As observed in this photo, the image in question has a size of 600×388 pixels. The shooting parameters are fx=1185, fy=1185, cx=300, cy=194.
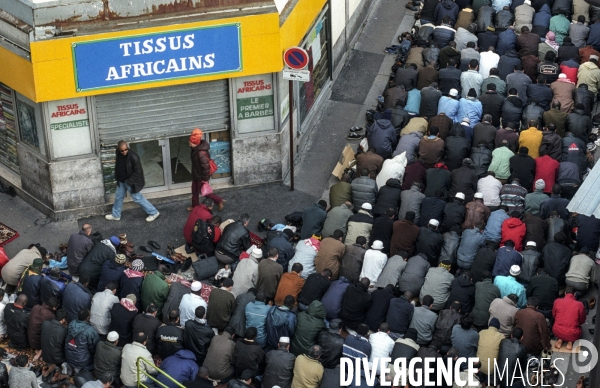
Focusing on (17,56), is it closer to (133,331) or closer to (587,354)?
(133,331)

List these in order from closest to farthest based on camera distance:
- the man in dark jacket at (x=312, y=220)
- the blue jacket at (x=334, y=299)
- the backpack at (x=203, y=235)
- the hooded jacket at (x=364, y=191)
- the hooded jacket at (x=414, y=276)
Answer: the blue jacket at (x=334, y=299), the hooded jacket at (x=414, y=276), the backpack at (x=203, y=235), the man in dark jacket at (x=312, y=220), the hooded jacket at (x=364, y=191)

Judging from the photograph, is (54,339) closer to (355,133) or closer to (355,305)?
(355,305)

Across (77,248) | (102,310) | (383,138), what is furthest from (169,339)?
(383,138)

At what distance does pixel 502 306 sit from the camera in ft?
64.1

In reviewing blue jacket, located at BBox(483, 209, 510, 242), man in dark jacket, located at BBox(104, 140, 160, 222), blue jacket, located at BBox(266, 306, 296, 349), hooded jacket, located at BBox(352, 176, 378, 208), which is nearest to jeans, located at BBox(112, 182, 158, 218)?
man in dark jacket, located at BBox(104, 140, 160, 222)

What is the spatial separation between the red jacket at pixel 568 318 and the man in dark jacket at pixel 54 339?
26.7 ft

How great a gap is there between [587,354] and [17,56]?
1135cm

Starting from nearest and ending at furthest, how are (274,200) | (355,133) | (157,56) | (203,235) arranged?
(203,235) < (157,56) < (274,200) < (355,133)

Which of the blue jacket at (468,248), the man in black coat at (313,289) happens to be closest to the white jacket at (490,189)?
the blue jacket at (468,248)

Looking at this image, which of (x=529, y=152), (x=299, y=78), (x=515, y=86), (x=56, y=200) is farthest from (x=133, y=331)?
(x=515, y=86)

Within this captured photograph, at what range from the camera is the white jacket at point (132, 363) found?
19.0 metres

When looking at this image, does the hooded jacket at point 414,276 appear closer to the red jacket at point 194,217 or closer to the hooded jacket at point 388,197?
the hooded jacket at point 388,197

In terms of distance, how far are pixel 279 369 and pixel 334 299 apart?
1.87m

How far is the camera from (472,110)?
82.1 feet
